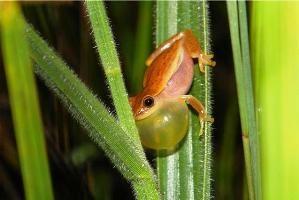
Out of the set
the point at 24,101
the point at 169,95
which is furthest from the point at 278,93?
the point at 169,95

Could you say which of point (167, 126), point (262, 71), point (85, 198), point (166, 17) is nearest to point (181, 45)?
point (166, 17)

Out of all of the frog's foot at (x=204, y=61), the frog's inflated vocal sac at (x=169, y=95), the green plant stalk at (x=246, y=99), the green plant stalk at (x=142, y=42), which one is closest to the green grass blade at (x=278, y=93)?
the green plant stalk at (x=246, y=99)

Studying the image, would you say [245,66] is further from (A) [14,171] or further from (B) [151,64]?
(A) [14,171]

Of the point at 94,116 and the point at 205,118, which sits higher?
the point at 94,116

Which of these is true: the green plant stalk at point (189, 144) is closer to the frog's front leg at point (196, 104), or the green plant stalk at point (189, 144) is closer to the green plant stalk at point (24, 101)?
the frog's front leg at point (196, 104)

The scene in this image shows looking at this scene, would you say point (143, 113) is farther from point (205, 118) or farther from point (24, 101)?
point (24, 101)

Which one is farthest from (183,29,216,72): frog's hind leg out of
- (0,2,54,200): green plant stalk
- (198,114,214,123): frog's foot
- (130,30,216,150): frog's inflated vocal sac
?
(0,2,54,200): green plant stalk

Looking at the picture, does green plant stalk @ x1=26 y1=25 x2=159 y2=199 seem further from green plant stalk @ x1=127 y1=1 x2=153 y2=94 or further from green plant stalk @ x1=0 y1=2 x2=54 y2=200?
green plant stalk @ x1=127 y1=1 x2=153 y2=94
